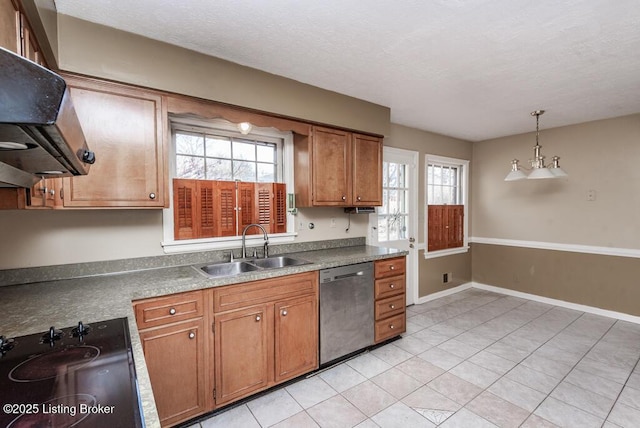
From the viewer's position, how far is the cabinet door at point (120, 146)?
1.80 m

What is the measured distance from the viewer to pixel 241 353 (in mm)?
2107

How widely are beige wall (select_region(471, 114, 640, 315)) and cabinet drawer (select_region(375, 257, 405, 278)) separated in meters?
2.61

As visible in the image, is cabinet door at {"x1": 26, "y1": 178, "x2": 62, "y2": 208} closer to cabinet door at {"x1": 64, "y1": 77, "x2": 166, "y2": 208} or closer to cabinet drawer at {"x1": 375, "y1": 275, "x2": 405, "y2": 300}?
cabinet door at {"x1": 64, "y1": 77, "x2": 166, "y2": 208}

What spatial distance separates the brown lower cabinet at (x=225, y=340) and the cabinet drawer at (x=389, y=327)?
0.75m

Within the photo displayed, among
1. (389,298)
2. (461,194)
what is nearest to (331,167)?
(389,298)

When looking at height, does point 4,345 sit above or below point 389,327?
above

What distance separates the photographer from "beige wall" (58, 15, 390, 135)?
175 centimetres

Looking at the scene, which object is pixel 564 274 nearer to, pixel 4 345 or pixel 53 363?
pixel 53 363

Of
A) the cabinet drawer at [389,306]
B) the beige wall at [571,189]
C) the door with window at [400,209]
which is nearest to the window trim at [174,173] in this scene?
the cabinet drawer at [389,306]

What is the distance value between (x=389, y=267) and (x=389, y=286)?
193 mm

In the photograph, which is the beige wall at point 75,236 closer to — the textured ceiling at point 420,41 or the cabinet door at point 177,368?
the cabinet door at point 177,368

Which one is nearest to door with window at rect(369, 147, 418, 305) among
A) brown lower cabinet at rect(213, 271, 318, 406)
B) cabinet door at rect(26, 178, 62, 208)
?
brown lower cabinet at rect(213, 271, 318, 406)

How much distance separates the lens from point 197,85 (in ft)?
6.97

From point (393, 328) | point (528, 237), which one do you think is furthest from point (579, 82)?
point (393, 328)
